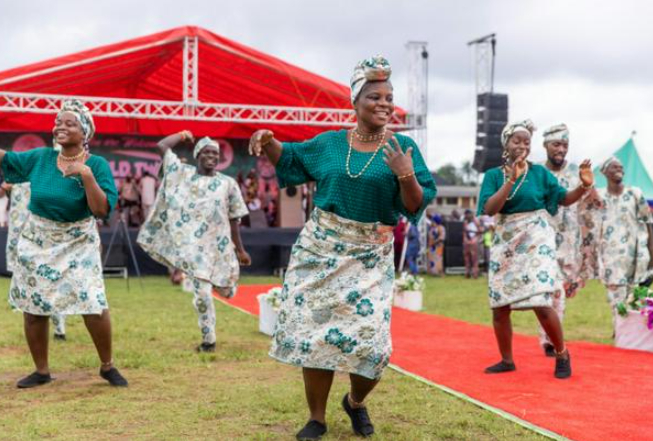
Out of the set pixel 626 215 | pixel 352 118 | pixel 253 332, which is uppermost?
pixel 352 118

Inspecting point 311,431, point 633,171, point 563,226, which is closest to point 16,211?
point 563,226

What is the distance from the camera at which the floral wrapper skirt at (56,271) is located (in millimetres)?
5285

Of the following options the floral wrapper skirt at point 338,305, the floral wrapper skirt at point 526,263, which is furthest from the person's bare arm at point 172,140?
the floral wrapper skirt at point 338,305

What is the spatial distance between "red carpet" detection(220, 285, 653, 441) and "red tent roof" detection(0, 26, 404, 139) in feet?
29.6

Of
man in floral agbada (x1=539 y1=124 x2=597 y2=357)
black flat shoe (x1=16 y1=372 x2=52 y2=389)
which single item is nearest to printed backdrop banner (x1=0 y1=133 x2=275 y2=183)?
man in floral agbada (x1=539 y1=124 x2=597 y2=357)

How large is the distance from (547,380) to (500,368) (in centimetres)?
43

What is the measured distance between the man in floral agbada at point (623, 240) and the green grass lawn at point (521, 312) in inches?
23.6

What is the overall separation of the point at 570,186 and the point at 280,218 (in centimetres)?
1489

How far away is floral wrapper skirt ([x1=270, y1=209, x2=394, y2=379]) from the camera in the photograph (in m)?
4.08

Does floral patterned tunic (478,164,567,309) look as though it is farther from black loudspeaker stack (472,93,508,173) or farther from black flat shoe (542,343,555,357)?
black loudspeaker stack (472,93,508,173)

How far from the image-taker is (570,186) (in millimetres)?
7070

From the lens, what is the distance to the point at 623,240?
27.6 feet

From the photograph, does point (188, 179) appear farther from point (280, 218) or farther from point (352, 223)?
point (280, 218)

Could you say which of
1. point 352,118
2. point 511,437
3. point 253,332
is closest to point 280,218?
point 352,118
